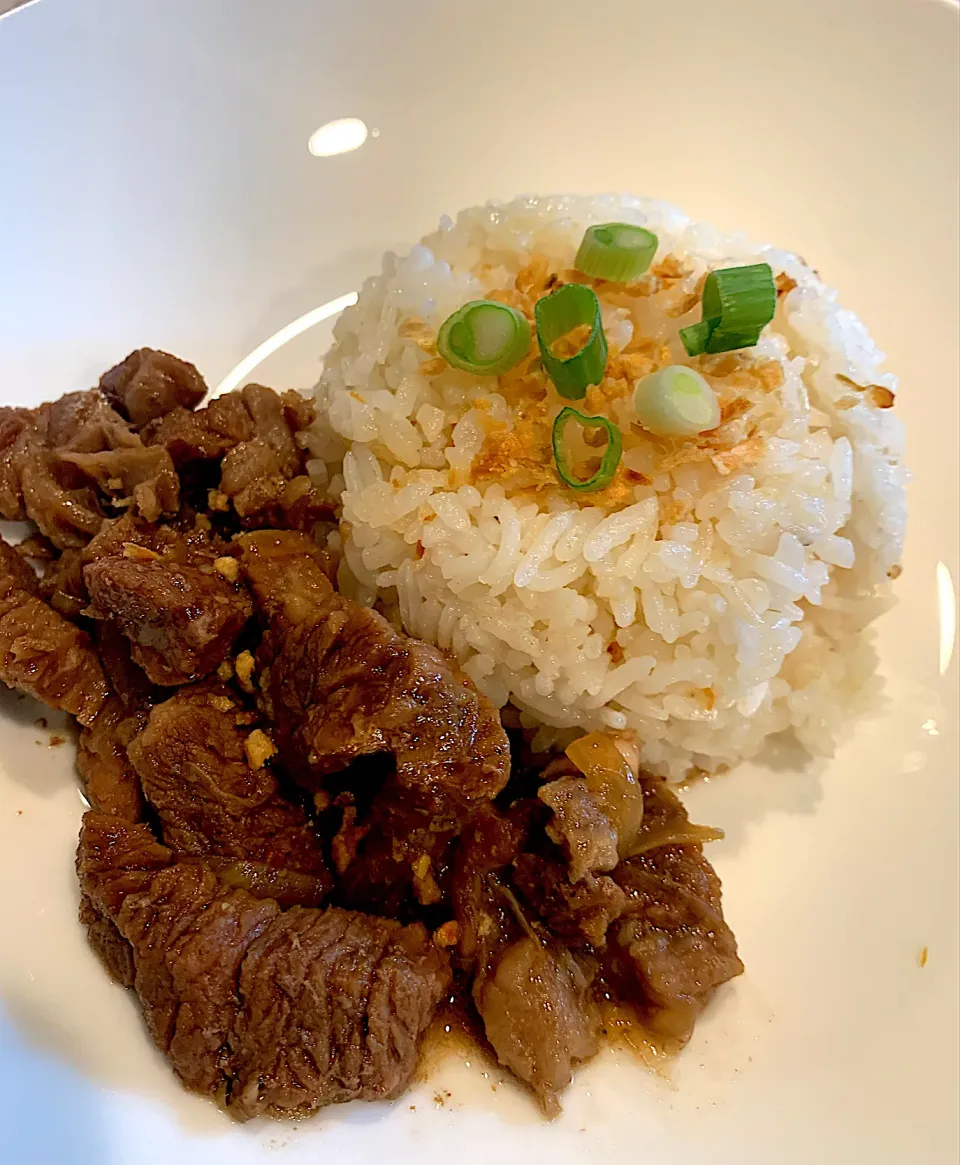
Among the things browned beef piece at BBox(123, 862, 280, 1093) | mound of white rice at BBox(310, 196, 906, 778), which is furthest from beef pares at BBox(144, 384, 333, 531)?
browned beef piece at BBox(123, 862, 280, 1093)

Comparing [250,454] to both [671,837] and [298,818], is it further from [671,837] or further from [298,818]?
[671,837]

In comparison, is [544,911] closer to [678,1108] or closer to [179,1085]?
[678,1108]

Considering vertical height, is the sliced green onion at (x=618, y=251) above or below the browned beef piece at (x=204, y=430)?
above

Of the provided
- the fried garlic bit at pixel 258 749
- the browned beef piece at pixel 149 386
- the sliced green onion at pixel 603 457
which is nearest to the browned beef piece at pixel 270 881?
the fried garlic bit at pixel 258 749

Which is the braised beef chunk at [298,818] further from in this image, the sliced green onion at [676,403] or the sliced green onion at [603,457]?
the sliced green onion at [676,403]

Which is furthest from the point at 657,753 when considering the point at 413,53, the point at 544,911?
the point at 413,53
